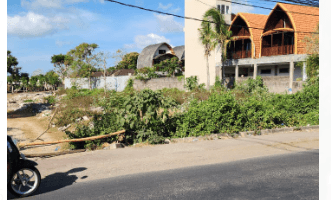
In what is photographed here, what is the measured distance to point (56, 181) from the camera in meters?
6.03

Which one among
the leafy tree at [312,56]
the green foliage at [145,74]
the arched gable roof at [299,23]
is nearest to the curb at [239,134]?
the leafy tree at [312,56]

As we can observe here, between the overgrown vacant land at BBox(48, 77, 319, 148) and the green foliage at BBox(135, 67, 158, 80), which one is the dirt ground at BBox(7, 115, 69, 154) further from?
the green foliage at BBox(135, 67, 158, 80)

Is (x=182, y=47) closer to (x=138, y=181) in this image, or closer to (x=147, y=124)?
(x=147, y=124)

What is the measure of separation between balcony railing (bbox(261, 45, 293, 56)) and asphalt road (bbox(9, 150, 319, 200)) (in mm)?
23177

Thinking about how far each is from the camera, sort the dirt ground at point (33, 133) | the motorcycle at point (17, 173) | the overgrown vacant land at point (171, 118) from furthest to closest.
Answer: the dirt ground at point (33, 133) < the overgrown vacant land at point (171, 118) < the motorcycle at point (17, 173)

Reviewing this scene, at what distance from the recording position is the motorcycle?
4945mm

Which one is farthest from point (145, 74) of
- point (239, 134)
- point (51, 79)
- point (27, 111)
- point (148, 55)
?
point (239, 134)

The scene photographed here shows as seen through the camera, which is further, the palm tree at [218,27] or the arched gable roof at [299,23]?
the palm tree at [218,27]

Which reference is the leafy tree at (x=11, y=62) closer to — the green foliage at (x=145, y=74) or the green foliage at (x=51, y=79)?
the green foliage at (x=51, y=79)

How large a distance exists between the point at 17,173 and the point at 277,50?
91.9 ft

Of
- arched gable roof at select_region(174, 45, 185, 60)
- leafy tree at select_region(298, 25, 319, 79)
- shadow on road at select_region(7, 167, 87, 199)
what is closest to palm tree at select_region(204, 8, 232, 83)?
leafy tree at select_region(298, 25, 319, 79)

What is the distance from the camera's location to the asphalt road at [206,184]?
16.8 ft

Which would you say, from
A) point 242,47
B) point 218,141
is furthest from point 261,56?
point 218,141

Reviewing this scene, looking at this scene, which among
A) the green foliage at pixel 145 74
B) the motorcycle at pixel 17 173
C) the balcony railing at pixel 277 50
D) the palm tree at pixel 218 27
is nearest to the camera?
the motorcycle at pixel 17 173
